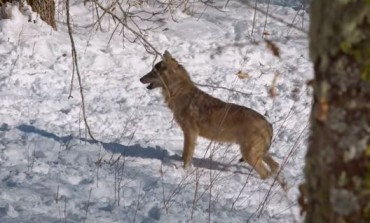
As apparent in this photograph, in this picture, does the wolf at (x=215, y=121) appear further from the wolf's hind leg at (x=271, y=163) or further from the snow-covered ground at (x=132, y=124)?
the snow-covered ground at (x=132, y=124)

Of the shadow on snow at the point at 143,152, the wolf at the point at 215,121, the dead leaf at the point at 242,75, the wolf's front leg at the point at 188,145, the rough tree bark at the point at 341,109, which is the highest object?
the rough tree bark at the point at 341,109

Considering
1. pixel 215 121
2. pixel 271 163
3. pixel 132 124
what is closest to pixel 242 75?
pixel 132 124

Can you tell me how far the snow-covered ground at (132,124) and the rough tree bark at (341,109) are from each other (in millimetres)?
1076

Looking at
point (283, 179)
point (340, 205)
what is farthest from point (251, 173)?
point (340, 205)

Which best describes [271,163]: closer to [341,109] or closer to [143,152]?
[143,152]

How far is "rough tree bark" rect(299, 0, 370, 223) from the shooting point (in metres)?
2.00

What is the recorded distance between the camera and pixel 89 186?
6438 millimetres

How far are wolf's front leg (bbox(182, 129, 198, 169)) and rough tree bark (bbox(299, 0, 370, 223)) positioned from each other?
17.6 ft

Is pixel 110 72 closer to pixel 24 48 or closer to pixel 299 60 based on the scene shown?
pixel 24 48

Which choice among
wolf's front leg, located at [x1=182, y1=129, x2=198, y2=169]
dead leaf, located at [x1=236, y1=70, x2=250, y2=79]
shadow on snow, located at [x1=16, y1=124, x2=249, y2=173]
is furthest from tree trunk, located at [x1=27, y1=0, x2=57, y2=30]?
wolf's front leg, located at [x1=182, y1=129, x2=198, y2=169]

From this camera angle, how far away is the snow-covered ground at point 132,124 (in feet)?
20.1

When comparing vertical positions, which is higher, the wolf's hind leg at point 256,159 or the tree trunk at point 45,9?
the wolf's hind leg at point 256,159

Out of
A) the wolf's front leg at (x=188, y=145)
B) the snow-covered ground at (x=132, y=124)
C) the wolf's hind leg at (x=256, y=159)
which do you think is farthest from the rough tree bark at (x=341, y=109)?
the wolf's front leg at (x=188, y=145)

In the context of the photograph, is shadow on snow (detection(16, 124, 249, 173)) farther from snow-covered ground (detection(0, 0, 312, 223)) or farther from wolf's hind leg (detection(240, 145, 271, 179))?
wolf's hind leg (detection(240, 145, 271, 179))
